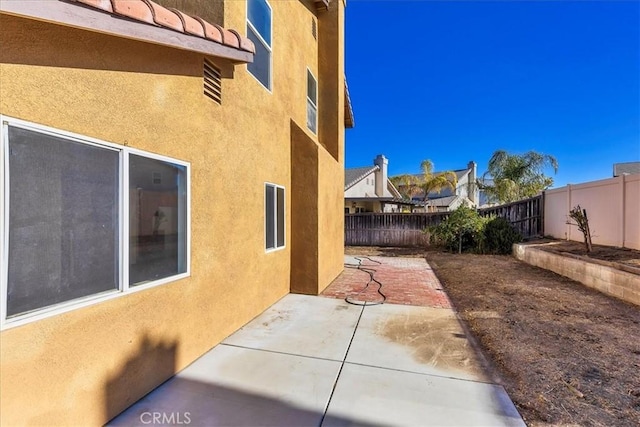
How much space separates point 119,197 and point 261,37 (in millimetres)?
4659

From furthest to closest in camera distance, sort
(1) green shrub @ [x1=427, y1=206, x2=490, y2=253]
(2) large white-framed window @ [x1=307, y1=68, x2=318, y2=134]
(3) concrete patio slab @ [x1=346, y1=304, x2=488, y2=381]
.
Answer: (1) green shrub @ [x1=427, y1=206, x2=490, y2=253]
(2) large white-framed window @ [x1=307, y1=68, x2=318, y2=134]
(3) concrete patio slab @ [x1=346, y1=304, x2=488, y2=381]

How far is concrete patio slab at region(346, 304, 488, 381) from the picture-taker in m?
3.93

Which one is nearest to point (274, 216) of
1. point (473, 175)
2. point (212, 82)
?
point (212, 82)

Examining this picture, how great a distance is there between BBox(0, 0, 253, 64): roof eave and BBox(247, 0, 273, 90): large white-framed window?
7.98 ft

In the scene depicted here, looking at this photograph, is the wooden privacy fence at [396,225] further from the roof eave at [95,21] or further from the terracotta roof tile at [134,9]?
the terracotta roof tile at [134,9]

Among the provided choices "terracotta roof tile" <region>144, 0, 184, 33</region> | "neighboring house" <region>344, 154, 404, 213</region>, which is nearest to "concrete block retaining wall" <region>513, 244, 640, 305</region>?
"terracotta roof tile" <region>144, 0, 184, 33</region>

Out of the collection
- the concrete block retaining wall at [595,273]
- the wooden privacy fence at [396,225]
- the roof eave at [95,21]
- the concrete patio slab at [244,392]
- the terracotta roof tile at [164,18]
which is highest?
the terracotta roof tile at [164,18]

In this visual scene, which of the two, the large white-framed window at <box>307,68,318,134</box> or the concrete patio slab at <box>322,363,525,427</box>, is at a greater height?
the large white-framed window at <box>307,68,318,134</box>

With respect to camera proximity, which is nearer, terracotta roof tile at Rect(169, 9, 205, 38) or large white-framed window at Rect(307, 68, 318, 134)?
terracotta roof tile at Rect(169, 9, 205, 38)

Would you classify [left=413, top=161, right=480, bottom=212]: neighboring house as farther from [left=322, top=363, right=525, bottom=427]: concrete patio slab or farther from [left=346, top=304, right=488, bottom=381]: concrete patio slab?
[left=322, top=363, right=525, bottom=427]: concrete patio slab

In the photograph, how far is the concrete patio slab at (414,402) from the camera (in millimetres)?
2889

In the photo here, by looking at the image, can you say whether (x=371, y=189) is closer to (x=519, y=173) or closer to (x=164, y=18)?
(x=519, y=173)

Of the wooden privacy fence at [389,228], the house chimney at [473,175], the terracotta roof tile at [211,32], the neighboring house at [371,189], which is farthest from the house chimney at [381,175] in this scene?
the terracotta roof tile at [211,32]
